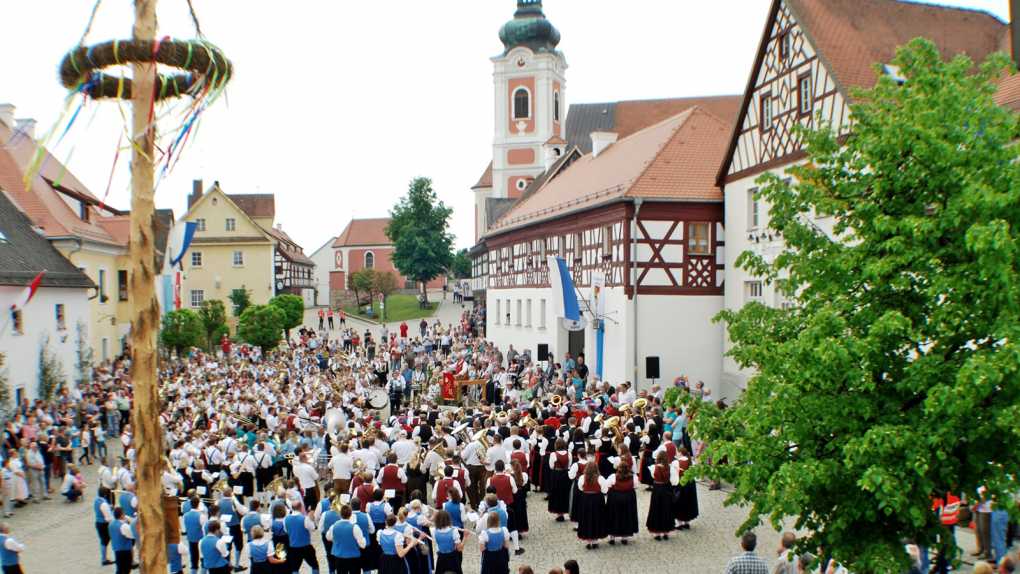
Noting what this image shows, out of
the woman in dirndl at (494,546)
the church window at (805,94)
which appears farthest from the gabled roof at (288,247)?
the woman in dirndl at (494,546)

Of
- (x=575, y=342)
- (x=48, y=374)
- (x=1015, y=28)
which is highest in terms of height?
(x=1015, y=28)

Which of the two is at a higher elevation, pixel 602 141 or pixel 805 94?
pixel 602 141

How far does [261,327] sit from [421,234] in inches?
1372

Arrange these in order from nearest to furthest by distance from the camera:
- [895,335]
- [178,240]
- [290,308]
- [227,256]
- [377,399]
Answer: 1. [178,240]
2. [895,335]
3. [377,399]
4. [290,308]
5. [227,256]

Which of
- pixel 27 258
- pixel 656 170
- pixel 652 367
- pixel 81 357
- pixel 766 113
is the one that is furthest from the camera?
pixel 81 357

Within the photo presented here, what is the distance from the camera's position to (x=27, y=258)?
3059 cm

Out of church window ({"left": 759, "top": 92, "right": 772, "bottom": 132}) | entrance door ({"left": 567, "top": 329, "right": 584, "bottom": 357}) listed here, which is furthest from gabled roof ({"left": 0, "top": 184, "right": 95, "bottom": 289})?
church window ({"left": 759, "top": 92, "right": 772, "bottom": 132})

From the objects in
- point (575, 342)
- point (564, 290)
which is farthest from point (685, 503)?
point (575, 342)

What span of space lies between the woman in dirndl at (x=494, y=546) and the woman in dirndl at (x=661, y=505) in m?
3.57

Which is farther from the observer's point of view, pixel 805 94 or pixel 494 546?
pixel 805 94

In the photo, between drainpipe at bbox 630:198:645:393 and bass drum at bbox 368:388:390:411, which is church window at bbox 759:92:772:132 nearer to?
drainpipe at bbox 630:198:645:393

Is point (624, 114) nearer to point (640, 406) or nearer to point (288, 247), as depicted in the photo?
point (288, 247)

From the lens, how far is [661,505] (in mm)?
15148

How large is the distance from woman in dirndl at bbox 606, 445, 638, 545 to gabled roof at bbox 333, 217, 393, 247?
310 ft
